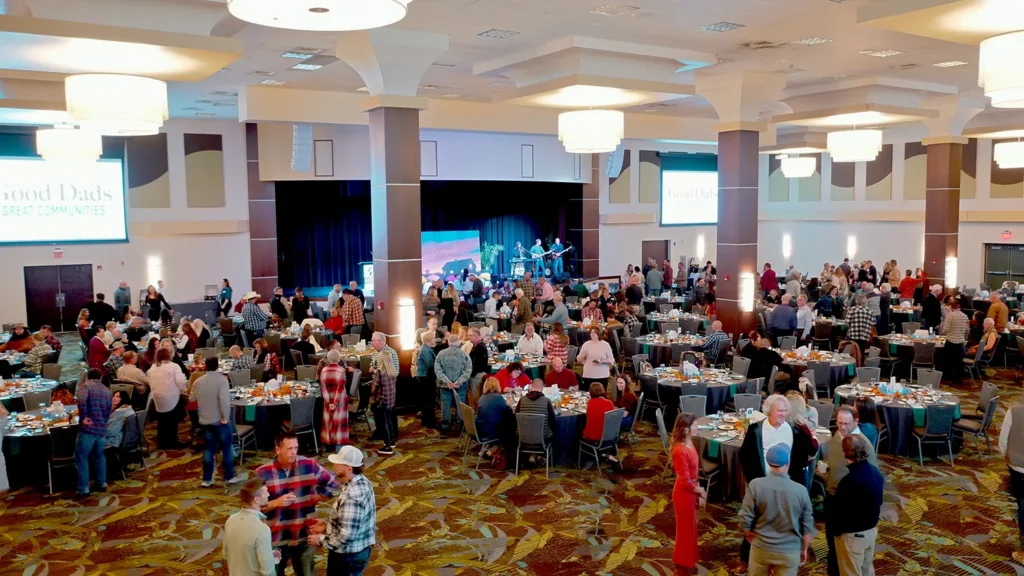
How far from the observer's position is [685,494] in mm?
6062

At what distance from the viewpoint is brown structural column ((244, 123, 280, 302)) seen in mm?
19500

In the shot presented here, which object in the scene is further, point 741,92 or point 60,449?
point 741,92

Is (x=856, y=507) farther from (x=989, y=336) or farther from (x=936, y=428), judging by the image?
(x=989, y=336)

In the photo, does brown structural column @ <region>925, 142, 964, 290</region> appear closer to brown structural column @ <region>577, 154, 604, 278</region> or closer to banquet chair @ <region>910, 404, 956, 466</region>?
brown structural column @ <region>577, 154, 604, 278</region>

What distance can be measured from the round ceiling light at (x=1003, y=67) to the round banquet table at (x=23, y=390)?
1060cm

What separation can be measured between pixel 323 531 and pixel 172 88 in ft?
38.0

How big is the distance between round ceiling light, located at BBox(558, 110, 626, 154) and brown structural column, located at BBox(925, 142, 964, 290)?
11.1m

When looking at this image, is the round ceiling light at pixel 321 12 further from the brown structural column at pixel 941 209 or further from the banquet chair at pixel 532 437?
the brown structural column at pixel 941 209

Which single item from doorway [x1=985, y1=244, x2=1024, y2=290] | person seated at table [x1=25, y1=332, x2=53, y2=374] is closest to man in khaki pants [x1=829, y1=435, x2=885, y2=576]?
person seated at table [x1=25, y1=332, x2=53, y2=374]

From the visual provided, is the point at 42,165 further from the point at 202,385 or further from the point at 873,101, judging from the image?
the point at 873,101

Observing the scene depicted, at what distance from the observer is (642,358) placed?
452 inches

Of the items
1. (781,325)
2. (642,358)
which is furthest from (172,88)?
(781,325)

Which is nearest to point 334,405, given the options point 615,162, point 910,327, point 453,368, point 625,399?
point 453,368

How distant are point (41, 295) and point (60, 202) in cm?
217
